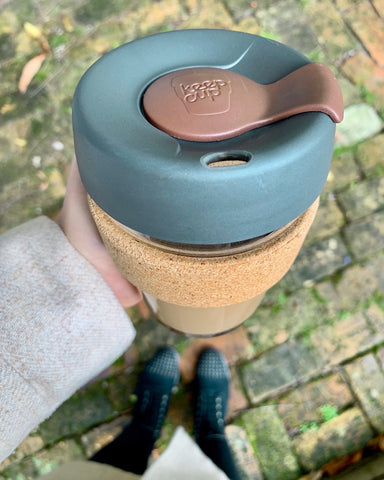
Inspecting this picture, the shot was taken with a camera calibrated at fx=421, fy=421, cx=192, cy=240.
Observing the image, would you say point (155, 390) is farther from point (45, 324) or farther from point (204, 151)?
point (204, 151)

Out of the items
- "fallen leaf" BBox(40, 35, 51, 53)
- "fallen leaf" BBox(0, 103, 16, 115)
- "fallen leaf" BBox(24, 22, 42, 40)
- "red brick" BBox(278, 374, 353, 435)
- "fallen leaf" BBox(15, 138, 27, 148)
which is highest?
"fallen leaf" BBox(24, 22, 42, 40)

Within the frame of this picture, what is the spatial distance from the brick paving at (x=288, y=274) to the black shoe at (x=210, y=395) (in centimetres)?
5

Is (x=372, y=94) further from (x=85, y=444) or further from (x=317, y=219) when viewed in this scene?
(x=85, y=444)

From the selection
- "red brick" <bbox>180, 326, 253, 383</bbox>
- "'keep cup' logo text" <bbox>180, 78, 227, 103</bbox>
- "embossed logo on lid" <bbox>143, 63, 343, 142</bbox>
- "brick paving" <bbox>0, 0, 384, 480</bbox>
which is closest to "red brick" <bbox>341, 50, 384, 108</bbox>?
"brick paving" <bbox>0, 0, 384, 480</bbox>

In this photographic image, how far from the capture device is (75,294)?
3.65ft

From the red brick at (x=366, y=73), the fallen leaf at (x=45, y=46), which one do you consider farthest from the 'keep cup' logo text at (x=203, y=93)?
the fallen leaf at (x=45, y=46)

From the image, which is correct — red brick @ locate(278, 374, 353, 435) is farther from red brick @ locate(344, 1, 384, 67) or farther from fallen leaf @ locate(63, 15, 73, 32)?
fallen leaf @ locate(63, 15, 73, 32)

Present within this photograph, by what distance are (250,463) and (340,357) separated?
539 mm

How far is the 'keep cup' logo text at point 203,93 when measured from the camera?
2.64 feet

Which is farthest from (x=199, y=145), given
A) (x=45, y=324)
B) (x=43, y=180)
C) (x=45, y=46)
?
(x=45, y=46)

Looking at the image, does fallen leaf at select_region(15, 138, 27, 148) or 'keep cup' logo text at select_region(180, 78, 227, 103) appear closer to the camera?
'keep cup' logo text at select_region(180, 78, 227, 103)

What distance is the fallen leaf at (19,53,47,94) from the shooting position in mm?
2131

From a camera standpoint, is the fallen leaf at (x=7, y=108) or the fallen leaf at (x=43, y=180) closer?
the fallen leaf at (x=43, y=180)

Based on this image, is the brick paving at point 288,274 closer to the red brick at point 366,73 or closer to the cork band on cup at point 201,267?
the red brick at point 366,73
